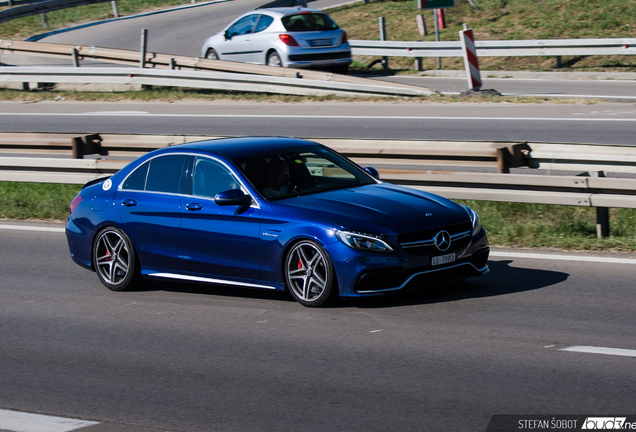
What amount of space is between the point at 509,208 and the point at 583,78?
1298cm

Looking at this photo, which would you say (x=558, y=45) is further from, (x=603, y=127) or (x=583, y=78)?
(x=603, y=127)

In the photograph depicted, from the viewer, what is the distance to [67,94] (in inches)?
962

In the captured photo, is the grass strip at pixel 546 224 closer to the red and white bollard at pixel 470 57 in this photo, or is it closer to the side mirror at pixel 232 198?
the side mirror at pixel 232 198

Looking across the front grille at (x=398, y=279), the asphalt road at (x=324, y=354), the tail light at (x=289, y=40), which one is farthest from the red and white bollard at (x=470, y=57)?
the front grille at (x=398, y=279)

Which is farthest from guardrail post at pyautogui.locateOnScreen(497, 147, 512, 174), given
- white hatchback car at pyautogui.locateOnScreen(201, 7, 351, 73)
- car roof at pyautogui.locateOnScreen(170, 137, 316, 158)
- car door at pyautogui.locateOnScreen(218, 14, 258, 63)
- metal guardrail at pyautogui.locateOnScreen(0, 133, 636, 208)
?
car door at pyautogui.locateOnScreen(218, 14, 258, 63)

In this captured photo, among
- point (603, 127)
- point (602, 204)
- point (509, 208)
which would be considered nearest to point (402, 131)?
point (603, 127)

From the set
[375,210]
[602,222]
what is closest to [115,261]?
[375,210]

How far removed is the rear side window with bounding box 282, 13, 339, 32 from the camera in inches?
896

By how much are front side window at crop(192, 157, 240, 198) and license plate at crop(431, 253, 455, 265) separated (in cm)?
191

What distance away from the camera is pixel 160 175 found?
8617mm

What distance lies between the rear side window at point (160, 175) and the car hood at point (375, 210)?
4.01 ft

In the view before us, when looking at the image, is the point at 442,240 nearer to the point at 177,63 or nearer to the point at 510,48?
the point at 177,63

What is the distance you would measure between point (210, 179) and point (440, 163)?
3.43 meters

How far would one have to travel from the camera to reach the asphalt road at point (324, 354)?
207 inches
